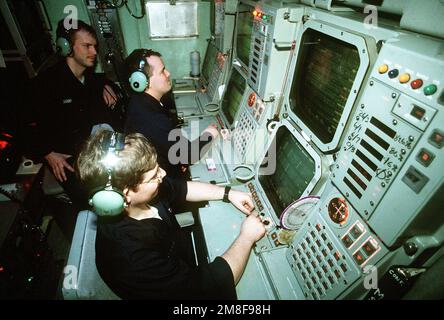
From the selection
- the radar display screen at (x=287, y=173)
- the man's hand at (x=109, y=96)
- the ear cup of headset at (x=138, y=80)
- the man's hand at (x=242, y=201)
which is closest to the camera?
the radar display screen at (x=287, y=173)

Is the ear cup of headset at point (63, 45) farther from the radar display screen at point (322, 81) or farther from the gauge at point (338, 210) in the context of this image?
the gauge at point (338, 210)

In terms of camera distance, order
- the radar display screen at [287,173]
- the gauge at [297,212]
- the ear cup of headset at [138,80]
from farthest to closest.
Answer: the ear cup of headset at [138,80], the radar display screen at [287,173], the gauge at [297,212]

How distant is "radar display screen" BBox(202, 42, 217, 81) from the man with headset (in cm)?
179

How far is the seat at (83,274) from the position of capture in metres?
1.23

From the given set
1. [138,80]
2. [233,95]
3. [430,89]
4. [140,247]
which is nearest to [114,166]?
[140,247]

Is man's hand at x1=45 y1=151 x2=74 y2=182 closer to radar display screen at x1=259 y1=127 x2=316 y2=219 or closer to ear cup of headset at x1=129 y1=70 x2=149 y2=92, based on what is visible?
ear cup of headset at x1=129 y1=70 x2=149 y2=92

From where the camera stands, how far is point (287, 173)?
6.02ft

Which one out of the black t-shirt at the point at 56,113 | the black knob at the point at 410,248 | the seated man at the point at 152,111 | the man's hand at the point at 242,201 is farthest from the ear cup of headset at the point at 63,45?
the black knob at the point at 410,248

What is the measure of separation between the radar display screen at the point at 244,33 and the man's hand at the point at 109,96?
210cm

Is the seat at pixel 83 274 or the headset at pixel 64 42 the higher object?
the headset at pixel 64 42

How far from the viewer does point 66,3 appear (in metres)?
4.39

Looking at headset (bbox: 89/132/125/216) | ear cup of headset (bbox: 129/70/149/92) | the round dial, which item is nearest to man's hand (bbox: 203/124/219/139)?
the round dial

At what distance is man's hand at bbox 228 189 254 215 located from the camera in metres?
1.97

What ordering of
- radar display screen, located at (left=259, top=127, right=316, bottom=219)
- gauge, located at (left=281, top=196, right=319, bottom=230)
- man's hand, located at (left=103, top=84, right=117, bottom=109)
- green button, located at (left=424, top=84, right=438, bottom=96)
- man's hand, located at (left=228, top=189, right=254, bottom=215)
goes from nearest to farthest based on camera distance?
green button, located at (left=424, top=84, right=438, bottom=96)
gauge, located at (left=281, top=196, right=319, bottom=230)
radar display screen, located at (left=259, top=127, right=316, bottom=219)
man's hand, located at (left=228, top=189, right=254, bottom=215)
man's hand, located at (left=103, top=84, right=117, bottom=109)
